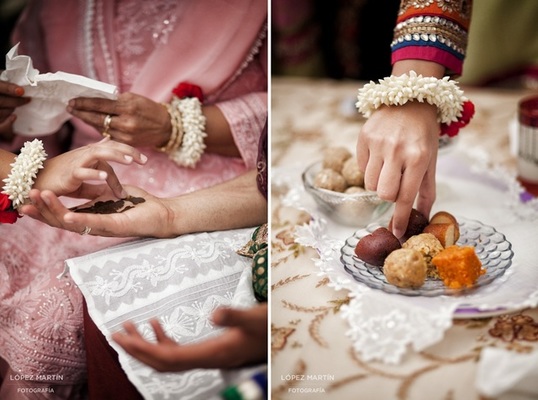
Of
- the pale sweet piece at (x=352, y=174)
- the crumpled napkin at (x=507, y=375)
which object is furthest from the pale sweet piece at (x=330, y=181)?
the crumpled napkin at (x=507, y=375)

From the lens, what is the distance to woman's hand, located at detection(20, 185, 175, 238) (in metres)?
0.58

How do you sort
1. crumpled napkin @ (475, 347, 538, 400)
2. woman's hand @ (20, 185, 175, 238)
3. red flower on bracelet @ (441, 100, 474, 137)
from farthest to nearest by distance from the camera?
red flower on bracelet @ (441, 100, 474, 137) → woman's hand @ (20, 185, 175, 238) → crumpled napkin @ (475, 347, 538, 400)

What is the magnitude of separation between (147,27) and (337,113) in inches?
23.2

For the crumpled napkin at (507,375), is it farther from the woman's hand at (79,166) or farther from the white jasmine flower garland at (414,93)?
the woman's hand at (79,166)

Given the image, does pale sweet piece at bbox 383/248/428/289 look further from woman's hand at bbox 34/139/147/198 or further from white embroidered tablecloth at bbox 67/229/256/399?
woman's hand at bbox 34/139/147/198

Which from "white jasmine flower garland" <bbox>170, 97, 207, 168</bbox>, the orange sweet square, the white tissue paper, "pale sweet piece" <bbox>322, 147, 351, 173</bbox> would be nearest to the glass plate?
the orange sweet square

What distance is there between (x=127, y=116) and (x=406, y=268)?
16.2 inches

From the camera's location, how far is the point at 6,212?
62 centimetres

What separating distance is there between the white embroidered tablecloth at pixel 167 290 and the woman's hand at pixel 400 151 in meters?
0.19

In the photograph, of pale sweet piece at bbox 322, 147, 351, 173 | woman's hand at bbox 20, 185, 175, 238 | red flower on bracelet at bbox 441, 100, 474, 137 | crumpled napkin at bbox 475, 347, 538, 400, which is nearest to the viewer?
crumpled napkin at bbox 475, 347, 538, 400

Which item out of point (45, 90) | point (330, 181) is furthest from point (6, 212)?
point (330, 181)

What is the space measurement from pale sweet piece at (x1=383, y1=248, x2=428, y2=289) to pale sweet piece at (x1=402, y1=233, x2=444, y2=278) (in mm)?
24

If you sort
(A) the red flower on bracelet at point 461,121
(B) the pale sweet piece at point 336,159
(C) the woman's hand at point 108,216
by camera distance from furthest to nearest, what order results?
(B) the pale sweet piece at point 336,159
(A) the red flower on bracelet at point 461,121
(C) the woman's hand at point 108,216

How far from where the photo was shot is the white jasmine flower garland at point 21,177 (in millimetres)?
600
